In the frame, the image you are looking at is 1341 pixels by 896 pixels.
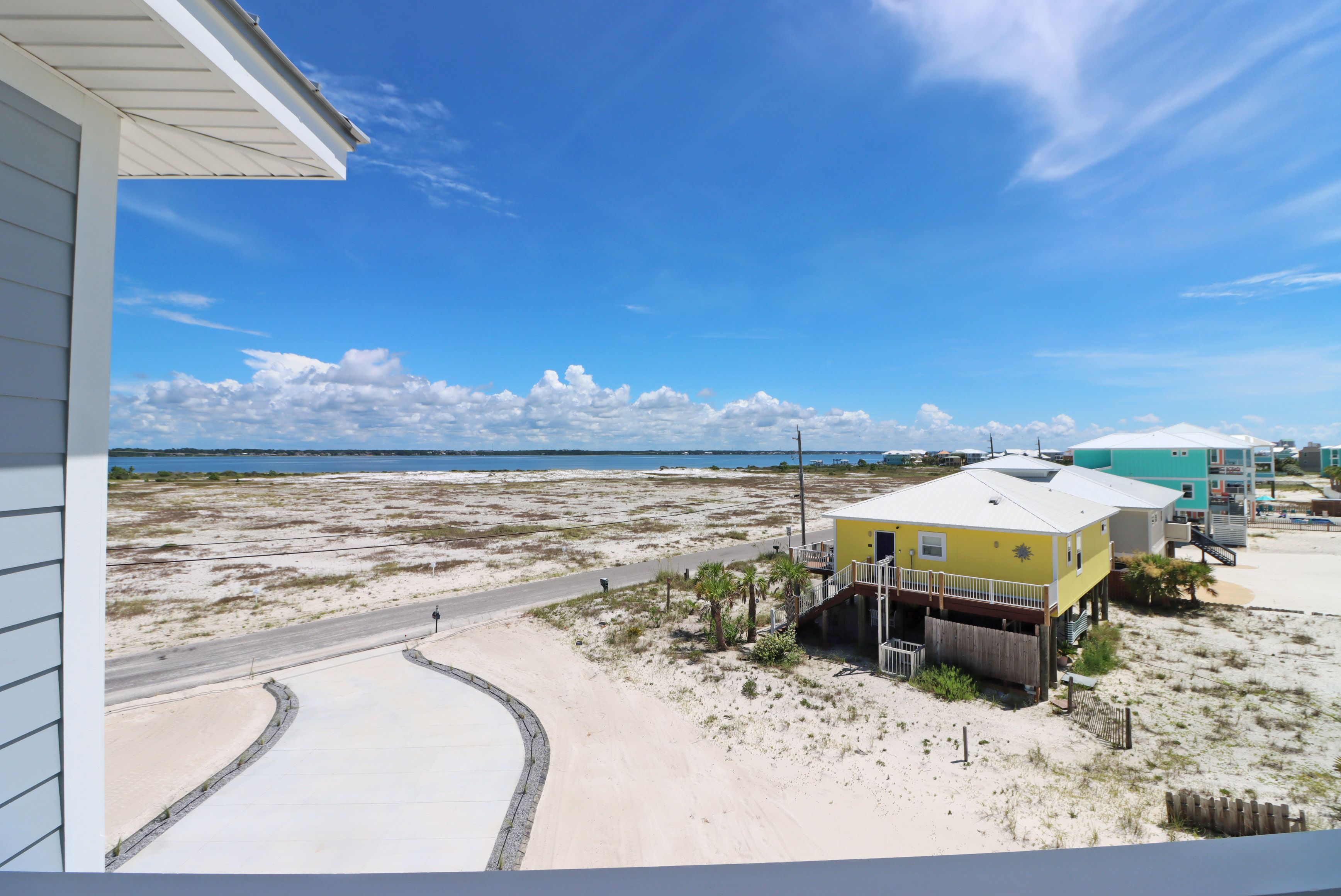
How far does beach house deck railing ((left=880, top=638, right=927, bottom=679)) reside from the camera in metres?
16.5

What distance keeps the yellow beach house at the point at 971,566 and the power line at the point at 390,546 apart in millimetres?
28058

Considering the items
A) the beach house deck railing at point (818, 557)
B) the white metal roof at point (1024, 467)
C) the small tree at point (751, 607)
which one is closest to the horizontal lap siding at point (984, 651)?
the beach house deck railing at point (818, 557)

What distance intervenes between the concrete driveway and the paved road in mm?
3764

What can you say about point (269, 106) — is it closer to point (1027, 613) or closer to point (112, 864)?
point (112, 864)

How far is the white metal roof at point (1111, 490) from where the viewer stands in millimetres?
26000

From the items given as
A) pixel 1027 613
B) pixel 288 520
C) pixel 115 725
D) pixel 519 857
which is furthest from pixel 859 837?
pixel 288 520

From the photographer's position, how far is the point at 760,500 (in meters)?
69.5

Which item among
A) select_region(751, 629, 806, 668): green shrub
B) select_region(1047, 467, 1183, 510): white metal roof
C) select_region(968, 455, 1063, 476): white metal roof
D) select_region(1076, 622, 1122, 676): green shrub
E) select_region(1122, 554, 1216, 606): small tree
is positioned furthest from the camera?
select_region(968, 455, 1063, 476): white metal roof

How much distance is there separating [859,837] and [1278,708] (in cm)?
1244

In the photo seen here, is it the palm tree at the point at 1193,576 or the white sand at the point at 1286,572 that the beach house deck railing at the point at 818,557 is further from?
the white sand at the point at 1286,572

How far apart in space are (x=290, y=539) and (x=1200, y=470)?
59.4 meters

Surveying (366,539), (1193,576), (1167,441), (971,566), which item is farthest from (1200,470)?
(366,539)

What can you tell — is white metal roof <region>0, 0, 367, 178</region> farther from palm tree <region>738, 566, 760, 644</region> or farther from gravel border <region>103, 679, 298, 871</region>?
palm tree <region>738, 566, 760, 644</region>

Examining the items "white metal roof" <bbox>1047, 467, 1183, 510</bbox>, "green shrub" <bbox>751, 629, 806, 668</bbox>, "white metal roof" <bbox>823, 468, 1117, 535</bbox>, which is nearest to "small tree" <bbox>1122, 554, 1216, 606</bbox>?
"white metal roof" <bbox>1047, 467, 1183, 510</bbox>
